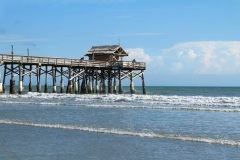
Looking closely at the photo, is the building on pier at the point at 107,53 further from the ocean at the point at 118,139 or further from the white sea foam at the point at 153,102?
the ocean at the point at 118,139

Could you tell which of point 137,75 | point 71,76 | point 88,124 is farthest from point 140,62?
point 88,124

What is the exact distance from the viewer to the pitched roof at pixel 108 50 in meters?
47.0

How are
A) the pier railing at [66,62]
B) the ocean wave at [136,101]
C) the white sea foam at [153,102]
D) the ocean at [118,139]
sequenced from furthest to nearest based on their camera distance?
the pier railing at [66,62], the ocean wave at [136,101], the white sea foam at [153,102], the ocean at [118,139]

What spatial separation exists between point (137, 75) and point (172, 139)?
1315 inches

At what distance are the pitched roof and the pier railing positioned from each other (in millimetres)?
3454

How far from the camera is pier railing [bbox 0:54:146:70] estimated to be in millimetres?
34500

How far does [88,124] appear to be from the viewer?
15.2m

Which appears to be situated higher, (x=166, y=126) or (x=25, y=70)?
(x=25, y=70)

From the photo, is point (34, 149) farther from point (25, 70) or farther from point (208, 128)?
point (25, 70)

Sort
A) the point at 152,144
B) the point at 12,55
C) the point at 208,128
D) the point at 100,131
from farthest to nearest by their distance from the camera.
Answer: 1. the point at 12,55
2. the point at 208,128
3. the point at 100,131
4. the point at 152,144

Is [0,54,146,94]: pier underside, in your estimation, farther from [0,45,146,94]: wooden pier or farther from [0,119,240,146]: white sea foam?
[0,119,240,146]: white sea foam

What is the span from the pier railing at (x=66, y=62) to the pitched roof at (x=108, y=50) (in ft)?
11.3

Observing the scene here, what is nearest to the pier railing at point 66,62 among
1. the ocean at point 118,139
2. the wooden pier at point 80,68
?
the wooden pier at point 80,68

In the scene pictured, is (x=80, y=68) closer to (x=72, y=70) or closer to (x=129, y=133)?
(x=72, y=70)
